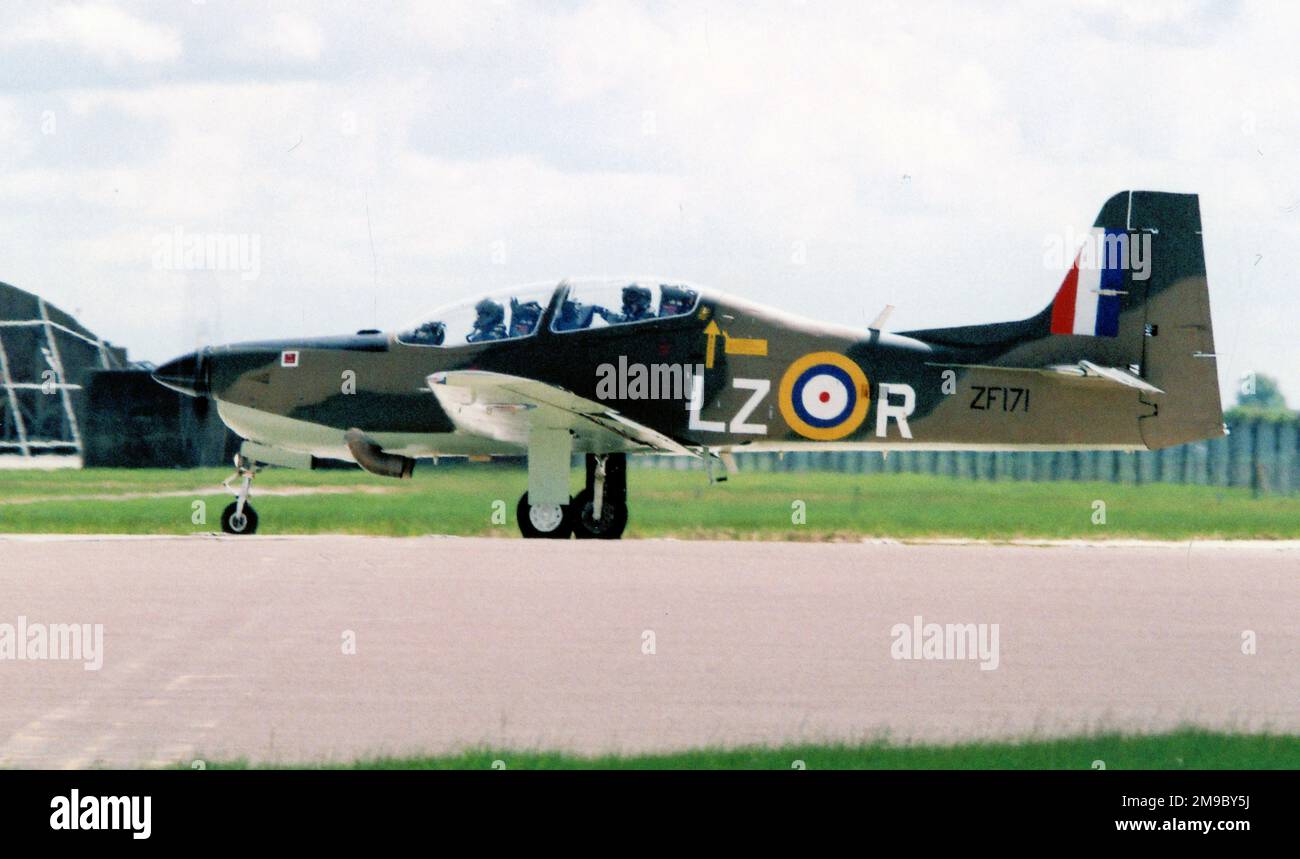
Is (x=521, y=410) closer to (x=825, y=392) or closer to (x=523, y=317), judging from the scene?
(x=523, y=317)

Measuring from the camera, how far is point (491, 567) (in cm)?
1382

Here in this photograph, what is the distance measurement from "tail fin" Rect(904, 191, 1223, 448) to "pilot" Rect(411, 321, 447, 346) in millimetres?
4846

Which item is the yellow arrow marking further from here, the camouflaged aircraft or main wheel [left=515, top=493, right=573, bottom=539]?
main wheel [left=515, top=493, right=573, bottom=539]

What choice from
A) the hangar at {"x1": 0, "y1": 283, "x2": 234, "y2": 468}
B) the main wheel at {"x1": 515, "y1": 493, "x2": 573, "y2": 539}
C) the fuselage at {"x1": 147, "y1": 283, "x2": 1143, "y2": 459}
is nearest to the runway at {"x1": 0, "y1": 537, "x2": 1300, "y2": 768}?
the main wheel at {"x1": 515, "y1": 493, "x2": 573, "y2": 539}

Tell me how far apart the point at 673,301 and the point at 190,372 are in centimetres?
521

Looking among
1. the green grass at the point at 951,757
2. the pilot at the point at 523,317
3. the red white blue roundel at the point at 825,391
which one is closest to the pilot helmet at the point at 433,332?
the pilot at the point at 523,317

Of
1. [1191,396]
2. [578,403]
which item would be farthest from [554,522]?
[1191,396]

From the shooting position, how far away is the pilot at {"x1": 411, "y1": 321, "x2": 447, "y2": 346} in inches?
682

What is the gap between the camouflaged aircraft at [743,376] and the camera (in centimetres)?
1694

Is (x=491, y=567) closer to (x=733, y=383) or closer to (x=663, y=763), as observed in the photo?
(x=733, y=383)

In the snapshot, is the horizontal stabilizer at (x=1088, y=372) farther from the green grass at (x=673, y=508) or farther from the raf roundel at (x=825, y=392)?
the green grass at (x=673, y=508)

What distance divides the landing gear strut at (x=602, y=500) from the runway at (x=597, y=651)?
1771 millimetres
